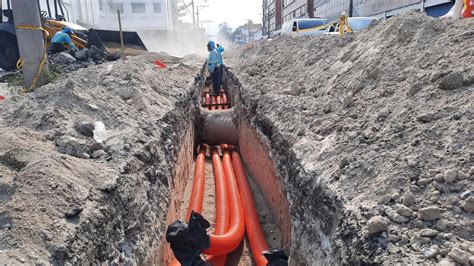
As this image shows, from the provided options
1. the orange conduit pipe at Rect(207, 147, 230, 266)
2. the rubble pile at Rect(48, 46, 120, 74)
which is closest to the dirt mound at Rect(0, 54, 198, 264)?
the orange conduit pipe at Rect(207, 147, 230, 266)

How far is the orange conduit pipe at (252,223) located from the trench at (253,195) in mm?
161

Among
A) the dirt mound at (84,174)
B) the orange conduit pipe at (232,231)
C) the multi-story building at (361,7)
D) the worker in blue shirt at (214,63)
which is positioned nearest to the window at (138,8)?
the multi-story building at (361,7)

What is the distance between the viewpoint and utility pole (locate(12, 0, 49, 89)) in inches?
237

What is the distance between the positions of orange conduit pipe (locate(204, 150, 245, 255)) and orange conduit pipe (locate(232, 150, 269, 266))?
8 centimetres

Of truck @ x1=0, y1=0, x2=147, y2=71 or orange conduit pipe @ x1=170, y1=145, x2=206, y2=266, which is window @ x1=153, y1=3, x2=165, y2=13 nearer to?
truck @ x1=0, y1=0, x2=147, y2=71

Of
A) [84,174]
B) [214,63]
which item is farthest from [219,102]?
[84,174]

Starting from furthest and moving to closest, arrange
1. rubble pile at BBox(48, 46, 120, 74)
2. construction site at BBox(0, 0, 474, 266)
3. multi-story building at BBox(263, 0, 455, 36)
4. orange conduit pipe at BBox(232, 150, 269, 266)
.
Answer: multi-story building at BBox(263, 0, 455, 36) < rubble pile at BBox(48, 46, 120, 74) < orange conduit pipe at BBox(232, 150, 269, 266) < construction site at BBox(0, 0, 474, 266)

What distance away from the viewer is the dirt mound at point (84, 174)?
198cm

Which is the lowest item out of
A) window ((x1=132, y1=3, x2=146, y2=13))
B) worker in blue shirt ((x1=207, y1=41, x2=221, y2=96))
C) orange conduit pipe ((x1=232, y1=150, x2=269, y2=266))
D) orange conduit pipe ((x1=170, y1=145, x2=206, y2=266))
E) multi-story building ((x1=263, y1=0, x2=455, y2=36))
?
orange conduit pipe ((x1=232, y1=150, x2=269, y2=266))

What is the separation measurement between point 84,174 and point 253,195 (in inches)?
124

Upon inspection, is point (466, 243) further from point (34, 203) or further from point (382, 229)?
point (34, 203)

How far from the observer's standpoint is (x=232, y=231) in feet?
13.1

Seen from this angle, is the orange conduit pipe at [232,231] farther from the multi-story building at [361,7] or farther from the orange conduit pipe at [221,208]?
the multi-story building at [361,7]

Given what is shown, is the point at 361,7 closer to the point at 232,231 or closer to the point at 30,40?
the point at 30,40
